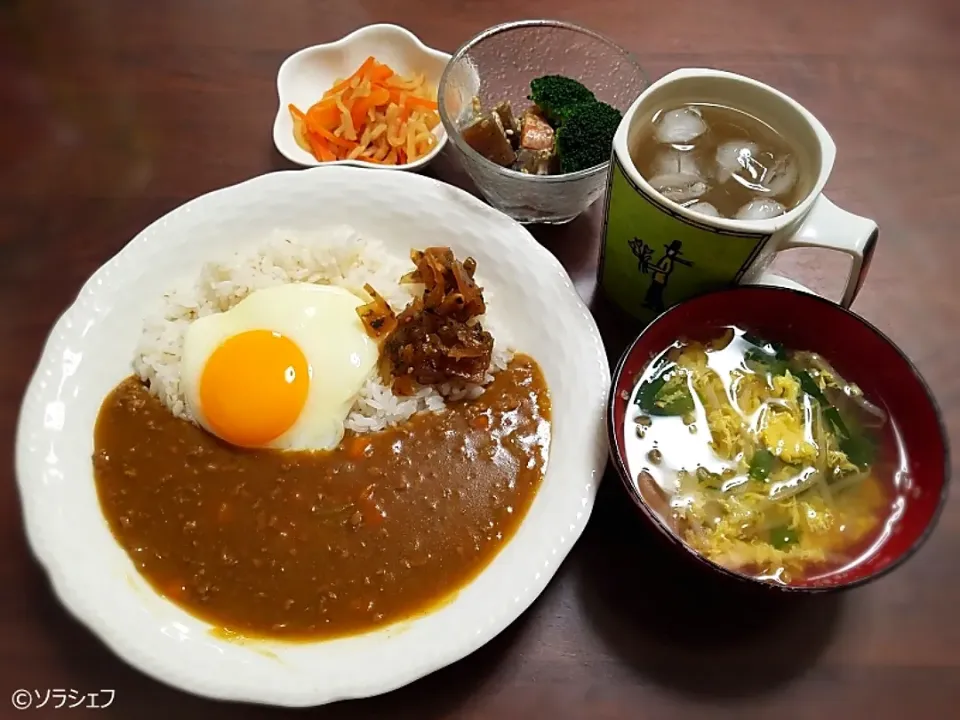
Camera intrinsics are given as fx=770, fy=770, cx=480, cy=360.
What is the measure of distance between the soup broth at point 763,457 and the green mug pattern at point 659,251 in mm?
166

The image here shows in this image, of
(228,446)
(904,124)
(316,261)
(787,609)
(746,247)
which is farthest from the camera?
(904,124)

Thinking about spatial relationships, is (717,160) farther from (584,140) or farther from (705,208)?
(584,140)

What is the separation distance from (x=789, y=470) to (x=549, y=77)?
4.70 ft

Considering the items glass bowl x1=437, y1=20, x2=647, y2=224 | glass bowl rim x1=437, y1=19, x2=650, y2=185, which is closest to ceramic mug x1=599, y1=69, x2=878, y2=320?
glass bowl rim x1=437, y1=19, x2=650, y2=185

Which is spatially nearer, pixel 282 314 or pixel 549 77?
pixel 282 314

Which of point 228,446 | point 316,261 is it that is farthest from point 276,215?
point 228,446

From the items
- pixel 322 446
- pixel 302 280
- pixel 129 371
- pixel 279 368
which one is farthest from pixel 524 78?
pixel 129 371

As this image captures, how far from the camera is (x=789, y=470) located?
1.85 metres

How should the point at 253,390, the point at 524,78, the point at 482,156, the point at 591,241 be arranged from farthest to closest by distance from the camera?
1. the point at 524,78
2. the point at 591,241
3. the point at 482,156
4. the point at 253,390

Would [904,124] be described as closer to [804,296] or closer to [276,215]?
[804,296]

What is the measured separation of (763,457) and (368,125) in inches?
66.8

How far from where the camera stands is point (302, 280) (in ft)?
7.68

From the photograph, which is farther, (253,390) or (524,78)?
(524,78)

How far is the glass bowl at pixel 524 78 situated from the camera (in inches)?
92.6
